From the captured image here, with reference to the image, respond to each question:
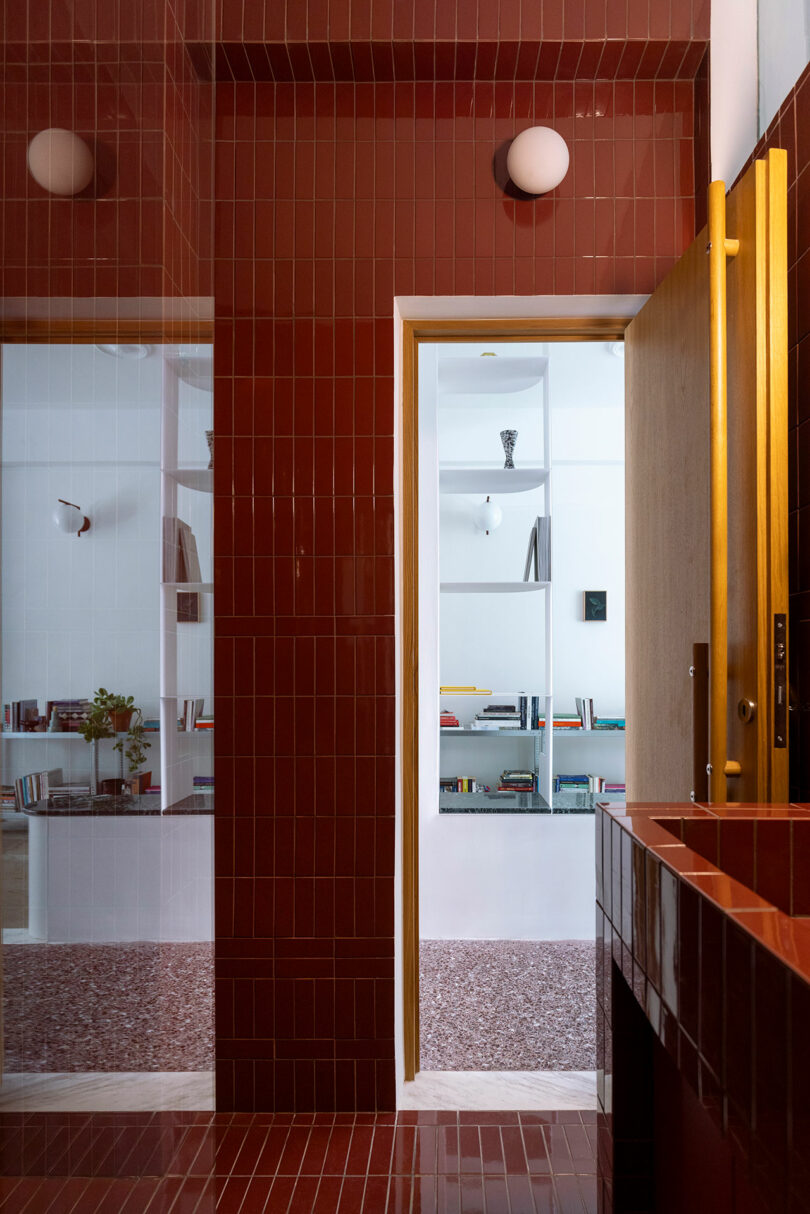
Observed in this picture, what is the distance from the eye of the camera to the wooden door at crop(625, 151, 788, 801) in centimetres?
161

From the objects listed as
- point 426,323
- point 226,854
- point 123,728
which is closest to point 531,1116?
point 226,854

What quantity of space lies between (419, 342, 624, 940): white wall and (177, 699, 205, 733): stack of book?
7.12ft

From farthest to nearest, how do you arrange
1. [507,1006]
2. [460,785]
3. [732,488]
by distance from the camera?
[460,785] → [507,1006] → [732,488]

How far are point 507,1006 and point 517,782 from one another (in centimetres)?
122

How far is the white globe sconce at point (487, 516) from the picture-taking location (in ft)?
13.7

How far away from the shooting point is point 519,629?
4.27m

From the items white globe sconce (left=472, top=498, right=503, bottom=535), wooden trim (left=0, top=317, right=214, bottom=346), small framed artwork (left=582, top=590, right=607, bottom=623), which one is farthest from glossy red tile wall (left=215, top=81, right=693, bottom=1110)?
small framed artwork (left=582, top=590, right=607, bottom=623)

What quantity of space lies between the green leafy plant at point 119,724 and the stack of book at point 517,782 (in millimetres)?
3001

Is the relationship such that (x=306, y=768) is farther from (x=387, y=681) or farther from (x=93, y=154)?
(x=93, y=154)

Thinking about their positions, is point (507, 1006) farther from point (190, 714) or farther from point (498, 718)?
point (190, 714)

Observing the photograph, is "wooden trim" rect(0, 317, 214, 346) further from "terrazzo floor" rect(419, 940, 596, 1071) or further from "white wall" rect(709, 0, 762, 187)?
"terrazzo floor" rect(419, 940, 596, 1071)

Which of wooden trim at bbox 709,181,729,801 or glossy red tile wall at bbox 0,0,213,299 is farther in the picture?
wooden trim at bbox 709,181,729,801

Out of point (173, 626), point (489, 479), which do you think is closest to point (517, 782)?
point (489, 479)

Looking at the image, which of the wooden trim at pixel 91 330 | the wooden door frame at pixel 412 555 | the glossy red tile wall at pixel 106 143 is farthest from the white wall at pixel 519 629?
the wooden trim at pixel 91 330
